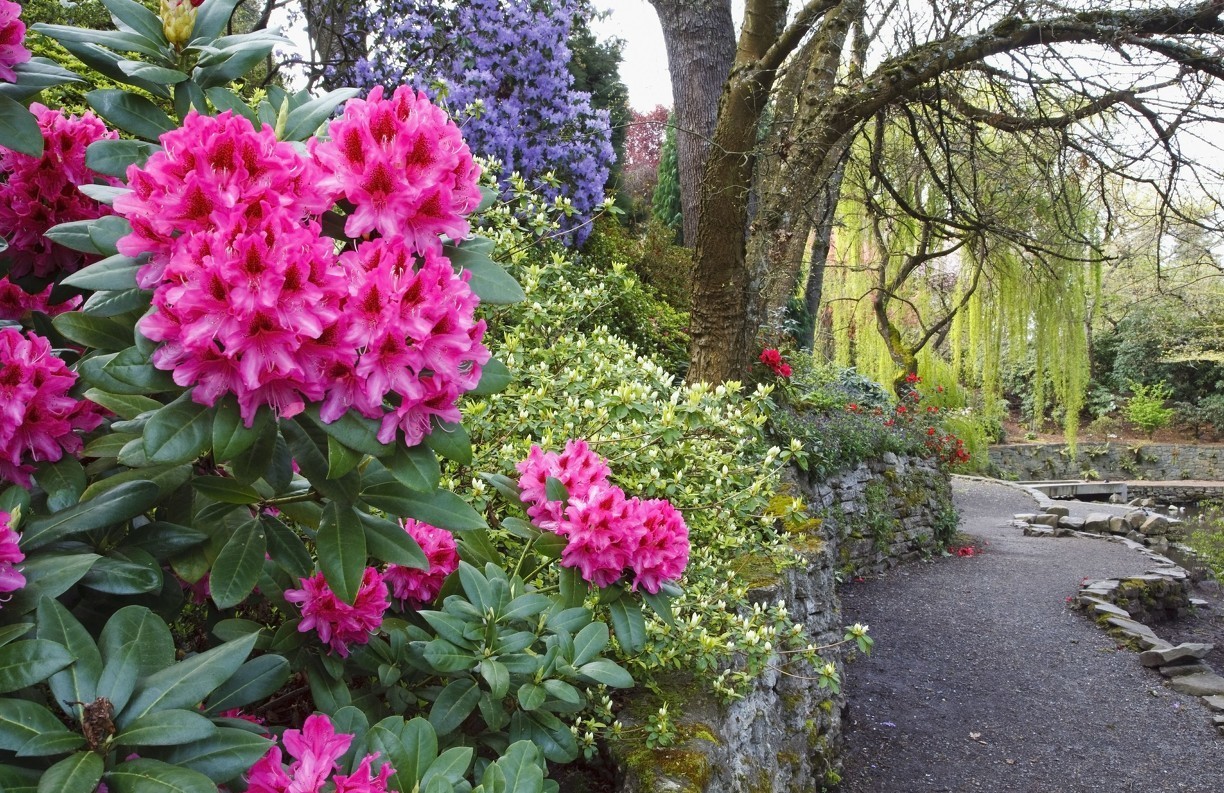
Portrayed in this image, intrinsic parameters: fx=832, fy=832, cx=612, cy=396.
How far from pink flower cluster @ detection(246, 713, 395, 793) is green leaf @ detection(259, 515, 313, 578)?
0.85 feet

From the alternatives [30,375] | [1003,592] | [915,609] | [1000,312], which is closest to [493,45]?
[30,375]

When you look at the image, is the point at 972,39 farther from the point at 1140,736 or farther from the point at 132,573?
the point at 132,573

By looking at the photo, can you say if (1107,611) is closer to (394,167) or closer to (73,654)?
(394,167)

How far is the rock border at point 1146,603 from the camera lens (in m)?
5.90

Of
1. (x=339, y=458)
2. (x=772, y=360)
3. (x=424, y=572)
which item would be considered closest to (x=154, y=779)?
(x=339, y=458)

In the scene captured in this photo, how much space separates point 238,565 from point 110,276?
41 cm

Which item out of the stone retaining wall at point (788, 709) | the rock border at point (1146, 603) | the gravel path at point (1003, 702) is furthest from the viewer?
the rock border at point (1146, 603)

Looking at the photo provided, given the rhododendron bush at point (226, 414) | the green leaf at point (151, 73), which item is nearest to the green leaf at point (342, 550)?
the rhododendron bush at point (226, 414)

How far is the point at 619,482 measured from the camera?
8.45 feet

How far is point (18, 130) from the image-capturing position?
1145 millimetres

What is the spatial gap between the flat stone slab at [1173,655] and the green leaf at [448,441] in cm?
691

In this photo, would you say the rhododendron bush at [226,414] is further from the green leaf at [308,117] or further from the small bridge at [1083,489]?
the small bridge at [1083,489]

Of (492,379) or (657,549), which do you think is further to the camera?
(657,549)

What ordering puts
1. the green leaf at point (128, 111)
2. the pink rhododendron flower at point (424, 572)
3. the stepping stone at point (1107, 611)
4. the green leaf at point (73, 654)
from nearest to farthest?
1. the green leaf at point (73, 654)
2. the green leaf at point (128, 111)
3. the pink rhododendron flower at point (424, 572)
4. the stepping stone at point (1107, 611)
